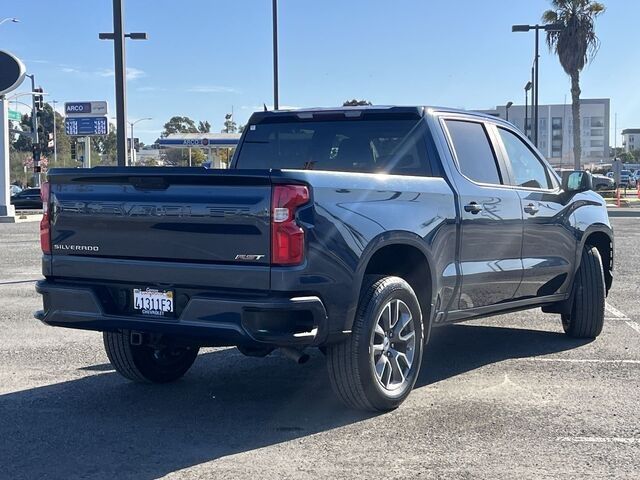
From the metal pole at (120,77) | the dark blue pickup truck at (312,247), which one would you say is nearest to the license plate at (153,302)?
the dark blue pickup truck at (312,247)

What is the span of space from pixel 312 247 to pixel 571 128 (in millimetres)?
109164

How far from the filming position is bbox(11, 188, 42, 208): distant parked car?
4156 centimetres

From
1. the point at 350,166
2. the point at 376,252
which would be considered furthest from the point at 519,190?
the point at 376,252

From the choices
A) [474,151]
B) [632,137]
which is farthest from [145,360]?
[632,137]

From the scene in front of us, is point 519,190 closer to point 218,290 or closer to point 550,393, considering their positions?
point 550,393

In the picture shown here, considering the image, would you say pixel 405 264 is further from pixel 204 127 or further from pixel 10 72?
pixel 204 127

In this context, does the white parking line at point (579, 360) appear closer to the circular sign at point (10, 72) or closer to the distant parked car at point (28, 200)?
the circular sign at point (10, 72)

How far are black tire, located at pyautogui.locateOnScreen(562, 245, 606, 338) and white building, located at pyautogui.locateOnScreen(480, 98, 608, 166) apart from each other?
325 feet

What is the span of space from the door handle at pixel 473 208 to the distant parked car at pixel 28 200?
38.5 metres

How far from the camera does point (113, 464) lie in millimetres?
4438

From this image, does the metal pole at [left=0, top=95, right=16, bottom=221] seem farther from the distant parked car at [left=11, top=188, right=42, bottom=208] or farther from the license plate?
the license plate

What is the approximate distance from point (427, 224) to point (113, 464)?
2.53 m

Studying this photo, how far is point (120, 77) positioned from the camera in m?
12.0

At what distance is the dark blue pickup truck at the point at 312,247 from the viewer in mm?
4617
